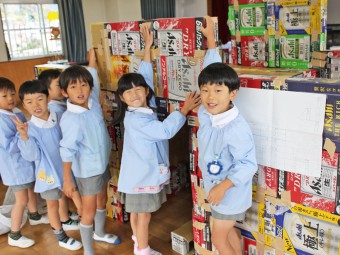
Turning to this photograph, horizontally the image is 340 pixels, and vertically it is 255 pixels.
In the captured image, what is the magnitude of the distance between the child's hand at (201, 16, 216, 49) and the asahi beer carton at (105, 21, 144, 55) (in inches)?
17.9

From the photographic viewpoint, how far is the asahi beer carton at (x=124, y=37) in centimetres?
207

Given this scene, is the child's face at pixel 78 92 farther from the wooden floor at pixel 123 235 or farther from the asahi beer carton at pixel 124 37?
the wooden floor at pixel 123 235

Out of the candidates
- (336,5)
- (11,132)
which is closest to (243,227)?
(11,132)

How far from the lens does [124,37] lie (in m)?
2.16

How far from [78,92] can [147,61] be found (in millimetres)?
420

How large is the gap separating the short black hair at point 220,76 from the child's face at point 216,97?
0.02 m

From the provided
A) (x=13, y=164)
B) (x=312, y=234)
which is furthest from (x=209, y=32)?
(x=13, y=164)

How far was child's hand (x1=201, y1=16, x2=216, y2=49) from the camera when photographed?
1.73 meters

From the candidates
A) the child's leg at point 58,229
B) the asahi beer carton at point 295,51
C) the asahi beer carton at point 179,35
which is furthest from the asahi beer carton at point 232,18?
the child's leg at point 58,229

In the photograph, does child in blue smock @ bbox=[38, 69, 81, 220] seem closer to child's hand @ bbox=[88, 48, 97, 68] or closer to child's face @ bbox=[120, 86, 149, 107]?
child's hand @ bbox=[88, 48, 97, 68]

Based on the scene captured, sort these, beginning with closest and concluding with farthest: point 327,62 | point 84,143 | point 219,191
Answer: point 219,191 < point 327,62 < point 84,143

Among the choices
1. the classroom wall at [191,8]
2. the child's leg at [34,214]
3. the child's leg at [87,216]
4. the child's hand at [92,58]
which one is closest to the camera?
the child's leg at [87,216]

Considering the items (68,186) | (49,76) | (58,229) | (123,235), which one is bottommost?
(123,235)

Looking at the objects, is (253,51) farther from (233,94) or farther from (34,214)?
(34,214)
